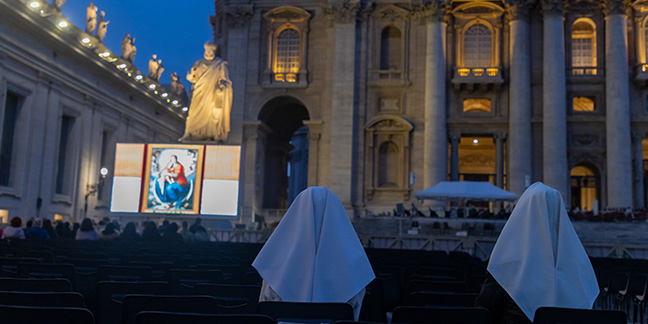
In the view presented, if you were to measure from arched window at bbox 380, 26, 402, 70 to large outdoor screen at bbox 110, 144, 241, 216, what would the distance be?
20611 millimetres

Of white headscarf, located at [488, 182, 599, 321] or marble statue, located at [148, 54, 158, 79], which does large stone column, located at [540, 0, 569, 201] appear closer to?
marble statue, located at [148, 54, 158, 79]

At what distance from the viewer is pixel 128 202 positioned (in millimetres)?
26094

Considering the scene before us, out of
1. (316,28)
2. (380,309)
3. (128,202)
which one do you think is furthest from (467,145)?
(380,309)

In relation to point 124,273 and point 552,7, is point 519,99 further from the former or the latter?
point 124,273

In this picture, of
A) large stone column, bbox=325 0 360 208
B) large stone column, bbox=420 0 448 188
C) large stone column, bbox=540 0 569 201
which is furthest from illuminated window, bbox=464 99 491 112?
large stone column, bbox=325 0 360 208

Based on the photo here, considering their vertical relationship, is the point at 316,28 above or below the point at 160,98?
above

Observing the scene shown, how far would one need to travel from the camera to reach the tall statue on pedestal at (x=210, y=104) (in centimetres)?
2900

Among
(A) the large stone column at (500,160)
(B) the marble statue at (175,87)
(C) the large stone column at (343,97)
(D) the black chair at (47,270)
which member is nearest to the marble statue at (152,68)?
(B) the marble statue at (175,87)

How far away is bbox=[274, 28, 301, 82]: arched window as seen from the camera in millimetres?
44500

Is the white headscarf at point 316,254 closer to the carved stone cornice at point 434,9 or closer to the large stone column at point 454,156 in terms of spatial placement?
the large stone column at point 454,156

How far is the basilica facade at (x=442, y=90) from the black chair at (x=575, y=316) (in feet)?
119

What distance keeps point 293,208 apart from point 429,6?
39.1 meters

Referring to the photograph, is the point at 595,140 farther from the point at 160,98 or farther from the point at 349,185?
the point at 160,98

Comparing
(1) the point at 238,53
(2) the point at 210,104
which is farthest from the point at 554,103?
(2) the point at 210,104
